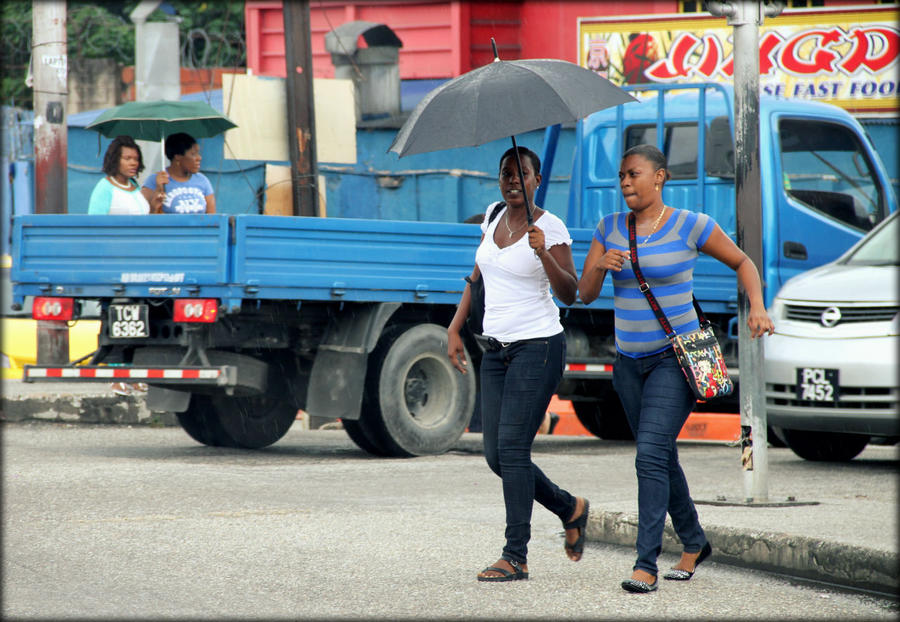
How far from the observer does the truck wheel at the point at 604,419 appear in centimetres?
1280

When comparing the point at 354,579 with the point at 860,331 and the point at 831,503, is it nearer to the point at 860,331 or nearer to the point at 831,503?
the point at 831,503

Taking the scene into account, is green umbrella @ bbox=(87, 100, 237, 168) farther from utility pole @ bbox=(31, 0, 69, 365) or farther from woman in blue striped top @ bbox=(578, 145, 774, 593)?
woman in blue striped top @ bbox=(578, 145, 774, 593)

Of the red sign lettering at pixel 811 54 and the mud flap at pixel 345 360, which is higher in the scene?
the red sign lettering at pixel 811 54

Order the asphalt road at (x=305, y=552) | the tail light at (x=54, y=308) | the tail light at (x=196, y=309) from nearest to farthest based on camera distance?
the asphalt road at (x=305, y=552)
the tail light at (x=196, y=309)
the tail light at (x=54, y=308)

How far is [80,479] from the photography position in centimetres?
849

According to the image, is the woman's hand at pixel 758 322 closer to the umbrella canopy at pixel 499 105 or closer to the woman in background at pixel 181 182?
the umbrella canopy at pixel 499 105

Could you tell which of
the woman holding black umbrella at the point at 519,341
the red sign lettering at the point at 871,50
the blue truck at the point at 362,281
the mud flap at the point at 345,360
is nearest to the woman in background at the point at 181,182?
the blue truck at the point at 362,281

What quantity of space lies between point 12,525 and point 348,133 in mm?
7697

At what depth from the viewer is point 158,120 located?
11641 mm

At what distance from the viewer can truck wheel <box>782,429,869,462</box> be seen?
10180 mm

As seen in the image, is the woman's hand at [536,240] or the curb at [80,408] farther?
the curb at [80,408]

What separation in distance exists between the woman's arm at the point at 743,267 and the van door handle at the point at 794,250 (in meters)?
5.76

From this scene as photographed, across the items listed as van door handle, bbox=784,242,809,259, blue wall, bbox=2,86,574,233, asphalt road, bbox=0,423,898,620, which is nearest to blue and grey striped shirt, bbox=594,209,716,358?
asphalt road, bbox=0,423,898,620

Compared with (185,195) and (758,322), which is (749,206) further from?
(185,195)
